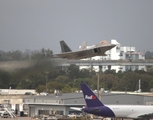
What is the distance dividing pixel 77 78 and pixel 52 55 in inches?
4235

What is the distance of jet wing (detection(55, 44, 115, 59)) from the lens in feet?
257

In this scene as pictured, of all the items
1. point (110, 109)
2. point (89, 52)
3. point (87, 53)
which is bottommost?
point (110, 109)

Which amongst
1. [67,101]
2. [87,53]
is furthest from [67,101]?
[87,53]

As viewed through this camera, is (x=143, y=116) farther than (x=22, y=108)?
No

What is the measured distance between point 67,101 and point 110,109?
→ 26.7m

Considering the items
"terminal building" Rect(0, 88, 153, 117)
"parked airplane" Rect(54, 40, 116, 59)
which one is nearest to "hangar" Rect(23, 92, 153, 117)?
"terminal building" Rect(0, 88, 153, 117)

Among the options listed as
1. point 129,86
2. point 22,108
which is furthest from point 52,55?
point 129,86

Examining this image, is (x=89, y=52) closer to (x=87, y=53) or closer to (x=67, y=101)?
(x=87, y=53)

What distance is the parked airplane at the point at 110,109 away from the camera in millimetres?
84875

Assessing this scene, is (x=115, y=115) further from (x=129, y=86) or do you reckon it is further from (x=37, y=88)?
(x=129, y=86)

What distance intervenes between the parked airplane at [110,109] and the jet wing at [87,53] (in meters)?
7.29

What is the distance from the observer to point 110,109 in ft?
280

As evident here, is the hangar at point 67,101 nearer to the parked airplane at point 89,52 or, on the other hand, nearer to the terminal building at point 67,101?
the terminal building at point 67,101

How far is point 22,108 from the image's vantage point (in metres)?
128
